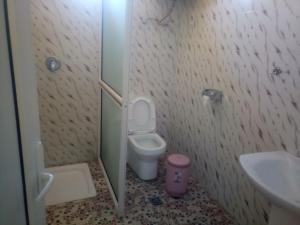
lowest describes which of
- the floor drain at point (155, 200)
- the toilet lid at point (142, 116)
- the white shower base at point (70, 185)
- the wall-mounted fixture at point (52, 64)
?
the white shower base at point (70, 185)

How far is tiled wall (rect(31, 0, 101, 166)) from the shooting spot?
8.14 ft

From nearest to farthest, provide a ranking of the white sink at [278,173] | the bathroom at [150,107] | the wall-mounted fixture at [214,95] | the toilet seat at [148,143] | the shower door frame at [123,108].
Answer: the bathroom at [150,107], the white sink at [278,173], the shower door frame at [123,108], the wall-mounted fixture at [214,95], the toilet seat at [148,143]

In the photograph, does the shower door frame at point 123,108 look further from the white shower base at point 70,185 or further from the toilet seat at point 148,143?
the toilet seat at point 148,143

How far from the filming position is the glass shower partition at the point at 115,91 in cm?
182

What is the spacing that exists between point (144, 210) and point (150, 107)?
47.0 inches

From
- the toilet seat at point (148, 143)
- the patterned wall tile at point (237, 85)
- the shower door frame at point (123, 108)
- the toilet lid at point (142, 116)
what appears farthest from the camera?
the toilet lid at point (142, 116)

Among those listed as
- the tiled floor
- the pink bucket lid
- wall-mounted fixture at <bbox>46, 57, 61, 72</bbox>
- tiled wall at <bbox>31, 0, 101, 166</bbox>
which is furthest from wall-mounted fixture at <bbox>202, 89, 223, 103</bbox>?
wall-mounted fixture at <bbox>46, 57, 61, 72</bbox>

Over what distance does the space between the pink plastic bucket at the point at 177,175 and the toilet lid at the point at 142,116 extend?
625 millimetres

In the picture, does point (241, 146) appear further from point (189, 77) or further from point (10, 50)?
point (10, 50)

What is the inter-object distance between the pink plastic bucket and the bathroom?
94mm

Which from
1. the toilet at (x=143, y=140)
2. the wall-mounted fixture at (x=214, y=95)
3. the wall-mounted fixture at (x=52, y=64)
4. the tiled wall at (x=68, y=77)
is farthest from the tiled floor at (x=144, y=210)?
the wall-mounted fixture at (x=52, y=64)

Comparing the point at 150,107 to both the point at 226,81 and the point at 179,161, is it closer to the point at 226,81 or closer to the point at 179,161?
the point at 179,161

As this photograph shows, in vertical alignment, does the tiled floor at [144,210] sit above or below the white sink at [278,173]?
below

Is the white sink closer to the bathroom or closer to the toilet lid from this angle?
the bathroom
